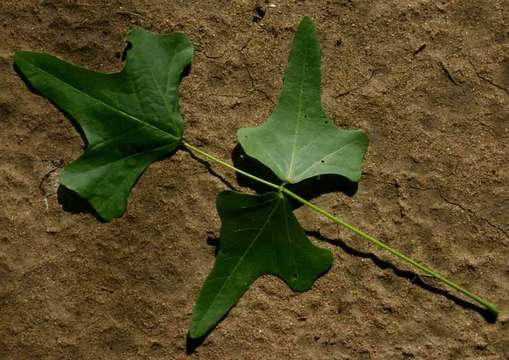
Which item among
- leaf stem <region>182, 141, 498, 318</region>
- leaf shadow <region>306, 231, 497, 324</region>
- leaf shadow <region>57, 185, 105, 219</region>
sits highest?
leaf stem <region>182, 141, 498, 318</region>

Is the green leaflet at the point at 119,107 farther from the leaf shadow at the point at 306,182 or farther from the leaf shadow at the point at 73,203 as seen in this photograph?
the leaf shadow at the point at 306,182

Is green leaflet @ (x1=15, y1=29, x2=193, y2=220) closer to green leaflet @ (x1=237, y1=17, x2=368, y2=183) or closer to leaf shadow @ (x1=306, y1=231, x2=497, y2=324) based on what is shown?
green leaflet @ (x1=237, y1=17, x2=368, y2=183)

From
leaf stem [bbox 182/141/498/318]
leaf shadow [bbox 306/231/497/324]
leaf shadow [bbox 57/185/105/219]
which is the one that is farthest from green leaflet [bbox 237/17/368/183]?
leaf shadow [bbox 57/185/105/219]

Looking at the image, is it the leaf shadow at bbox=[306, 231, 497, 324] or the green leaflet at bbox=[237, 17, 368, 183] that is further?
the leaf shadow at bbox=[306, 231, 497, 324]

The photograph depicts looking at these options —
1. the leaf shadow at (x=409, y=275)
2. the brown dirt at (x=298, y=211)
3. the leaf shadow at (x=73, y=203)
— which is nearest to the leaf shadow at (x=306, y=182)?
the brown dirt at (x=298, y=211)

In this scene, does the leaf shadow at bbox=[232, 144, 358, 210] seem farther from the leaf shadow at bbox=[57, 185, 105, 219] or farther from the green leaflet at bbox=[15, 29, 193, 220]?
the leaf shadow at bbox=[57, 185, 105, 219]

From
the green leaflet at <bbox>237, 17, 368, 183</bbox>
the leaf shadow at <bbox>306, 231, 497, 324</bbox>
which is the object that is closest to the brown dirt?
the leaf shadow at <bbox>306, 231, 497, 324</bbox>

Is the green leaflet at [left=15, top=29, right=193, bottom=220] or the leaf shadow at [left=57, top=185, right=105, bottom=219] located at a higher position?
the green leaflet at [left=15, top=29, right=193, bottom=220]
